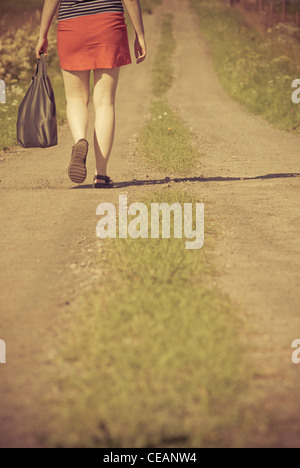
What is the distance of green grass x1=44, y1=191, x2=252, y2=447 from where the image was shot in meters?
1.76

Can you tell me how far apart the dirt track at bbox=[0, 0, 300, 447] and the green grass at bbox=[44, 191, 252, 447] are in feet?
0.32

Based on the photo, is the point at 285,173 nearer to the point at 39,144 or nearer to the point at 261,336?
the point at 39,144

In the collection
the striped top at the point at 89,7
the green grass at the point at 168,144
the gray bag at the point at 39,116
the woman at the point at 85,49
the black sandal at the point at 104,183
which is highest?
the green grass at the point at 168,144

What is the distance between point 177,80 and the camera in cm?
1736

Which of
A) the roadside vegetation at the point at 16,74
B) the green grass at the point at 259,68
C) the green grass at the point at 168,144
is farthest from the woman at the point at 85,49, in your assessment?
the green grass at the point at 259,68

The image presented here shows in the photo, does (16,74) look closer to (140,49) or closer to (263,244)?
(140,49)

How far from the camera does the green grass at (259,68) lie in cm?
1155

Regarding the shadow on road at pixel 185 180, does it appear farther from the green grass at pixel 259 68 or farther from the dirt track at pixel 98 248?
the green grass at pixel 259 68

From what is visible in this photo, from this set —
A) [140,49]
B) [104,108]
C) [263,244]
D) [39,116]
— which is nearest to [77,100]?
[104,108]

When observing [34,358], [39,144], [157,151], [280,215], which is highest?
[157,151]

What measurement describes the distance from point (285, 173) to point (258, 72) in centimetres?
978

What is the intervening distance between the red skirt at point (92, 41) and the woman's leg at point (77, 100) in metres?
0.11

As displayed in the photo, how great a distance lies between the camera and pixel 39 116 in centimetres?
460
